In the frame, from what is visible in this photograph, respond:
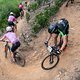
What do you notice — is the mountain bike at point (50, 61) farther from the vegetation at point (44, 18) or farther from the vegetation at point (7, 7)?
the vegetation at point (7, 7)

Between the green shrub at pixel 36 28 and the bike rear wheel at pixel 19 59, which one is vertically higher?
the green shrub at pixel 36 28

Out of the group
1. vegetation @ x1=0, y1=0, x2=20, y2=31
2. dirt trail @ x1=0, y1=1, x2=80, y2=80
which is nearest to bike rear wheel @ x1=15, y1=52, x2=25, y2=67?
dirt trail @ x1=0, y1=1, x2=80, y2=80

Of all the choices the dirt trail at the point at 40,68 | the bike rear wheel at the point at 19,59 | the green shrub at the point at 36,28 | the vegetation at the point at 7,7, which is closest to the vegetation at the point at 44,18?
the green shrub at the point at 36,28

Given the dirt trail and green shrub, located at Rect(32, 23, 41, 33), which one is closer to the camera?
the dirt trail

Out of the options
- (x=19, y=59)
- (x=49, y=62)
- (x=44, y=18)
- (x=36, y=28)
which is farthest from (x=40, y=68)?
(x=44, y=18)

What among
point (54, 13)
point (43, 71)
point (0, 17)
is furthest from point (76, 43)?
point (0, 17)

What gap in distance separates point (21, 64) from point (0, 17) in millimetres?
11149

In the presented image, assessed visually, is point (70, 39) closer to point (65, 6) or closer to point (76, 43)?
point (76, 43)

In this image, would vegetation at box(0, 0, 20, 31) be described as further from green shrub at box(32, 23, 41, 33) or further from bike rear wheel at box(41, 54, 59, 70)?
bike rear wheel at box(41, 54, 59, 70)

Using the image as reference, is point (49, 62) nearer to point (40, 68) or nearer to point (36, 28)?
point (40, 68)

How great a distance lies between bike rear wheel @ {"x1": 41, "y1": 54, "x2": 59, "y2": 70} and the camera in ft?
32.8

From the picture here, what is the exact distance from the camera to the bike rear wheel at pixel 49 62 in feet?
32.8

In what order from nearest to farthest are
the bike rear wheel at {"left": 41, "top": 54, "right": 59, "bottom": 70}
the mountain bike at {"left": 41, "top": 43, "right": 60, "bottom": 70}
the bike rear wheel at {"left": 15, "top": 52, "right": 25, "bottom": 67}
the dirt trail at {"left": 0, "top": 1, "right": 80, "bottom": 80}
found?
1. the dirt trail at {"left": 0, "top": 1, "right": 80, "bottom": 80}
2. the mountain bike at {"left": 41, "top": 43, "right": 60, "bottom": 70}
3. the bike rear wheel at {"left": 41, "top": 54, "right": 59, "bottom": 70}
4. the bike rear wheel at {"left": 15, "top": 52, "right": 25, "bottom": 67}

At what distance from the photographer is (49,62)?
10.0m
